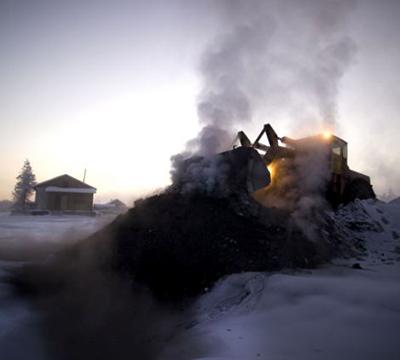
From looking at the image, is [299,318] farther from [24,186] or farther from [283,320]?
[24,186]

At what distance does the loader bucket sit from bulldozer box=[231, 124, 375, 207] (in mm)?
1435

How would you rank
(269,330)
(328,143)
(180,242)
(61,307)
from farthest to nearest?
(328,143), (180,242), (61,307), (269,330)

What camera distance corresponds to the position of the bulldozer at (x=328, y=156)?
12.9 m

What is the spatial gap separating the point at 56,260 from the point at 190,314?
5.78 metres

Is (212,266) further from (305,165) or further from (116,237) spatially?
(305,165)

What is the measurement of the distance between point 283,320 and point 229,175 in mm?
6401

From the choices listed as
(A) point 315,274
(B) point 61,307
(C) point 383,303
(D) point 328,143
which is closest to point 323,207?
(D) point 328,143

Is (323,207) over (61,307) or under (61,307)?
over

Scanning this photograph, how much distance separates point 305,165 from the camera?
13.2 m

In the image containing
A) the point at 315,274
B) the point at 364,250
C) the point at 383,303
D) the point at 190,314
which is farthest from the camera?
the point at 364,250

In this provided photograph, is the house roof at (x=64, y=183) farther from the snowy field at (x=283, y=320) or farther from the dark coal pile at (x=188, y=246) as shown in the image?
the snowy field at (x=283, y=320)

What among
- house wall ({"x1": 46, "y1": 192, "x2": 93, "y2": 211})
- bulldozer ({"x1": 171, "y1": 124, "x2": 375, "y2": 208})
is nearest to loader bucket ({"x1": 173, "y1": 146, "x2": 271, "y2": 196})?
bulldozer ({"x1": 171, "y1": 124, "x2": 375, "y2": 208})

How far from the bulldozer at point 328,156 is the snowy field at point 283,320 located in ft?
19.8

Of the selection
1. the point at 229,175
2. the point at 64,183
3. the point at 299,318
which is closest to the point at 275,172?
the point at 229,175
